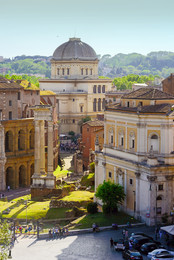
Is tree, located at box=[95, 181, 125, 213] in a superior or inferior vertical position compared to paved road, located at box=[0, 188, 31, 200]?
superior

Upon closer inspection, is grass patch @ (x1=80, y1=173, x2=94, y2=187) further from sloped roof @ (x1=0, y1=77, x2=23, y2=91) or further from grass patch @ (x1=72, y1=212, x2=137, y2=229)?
sloped roof @ (x1=0, y1=77, x2=23, y2=91)

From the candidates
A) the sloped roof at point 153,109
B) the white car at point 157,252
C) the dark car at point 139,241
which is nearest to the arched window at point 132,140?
the sloped roof at point 153,109

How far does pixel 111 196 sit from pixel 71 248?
10122 millimetres

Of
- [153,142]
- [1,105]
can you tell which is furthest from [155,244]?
[1,105]

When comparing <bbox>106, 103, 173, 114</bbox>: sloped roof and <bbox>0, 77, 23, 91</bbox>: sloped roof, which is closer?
<bbox>106, 103, 173, 114</bbox>: sloped roof

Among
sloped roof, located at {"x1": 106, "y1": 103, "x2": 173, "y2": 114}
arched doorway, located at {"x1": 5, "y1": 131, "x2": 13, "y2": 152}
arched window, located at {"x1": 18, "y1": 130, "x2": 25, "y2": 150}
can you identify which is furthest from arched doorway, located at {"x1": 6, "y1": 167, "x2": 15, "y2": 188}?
sloped roof, located at {"x1": 106, "y1": 103, "x2": 173, "y2": 114}

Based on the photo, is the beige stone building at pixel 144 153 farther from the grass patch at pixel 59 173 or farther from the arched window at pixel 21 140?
the arched window at pixel 21 140

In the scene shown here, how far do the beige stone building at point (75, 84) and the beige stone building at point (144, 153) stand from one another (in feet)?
249

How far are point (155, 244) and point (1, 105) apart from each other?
137 ft

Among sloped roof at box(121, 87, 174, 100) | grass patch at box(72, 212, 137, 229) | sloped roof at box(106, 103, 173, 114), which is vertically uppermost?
sloped roof at box(121, 87, 174, 100)

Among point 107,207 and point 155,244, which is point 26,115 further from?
point 155,244

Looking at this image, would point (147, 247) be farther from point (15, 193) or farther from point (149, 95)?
point (15, 193)

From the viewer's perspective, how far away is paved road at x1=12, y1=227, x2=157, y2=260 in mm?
51709

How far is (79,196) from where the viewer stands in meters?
71.8
